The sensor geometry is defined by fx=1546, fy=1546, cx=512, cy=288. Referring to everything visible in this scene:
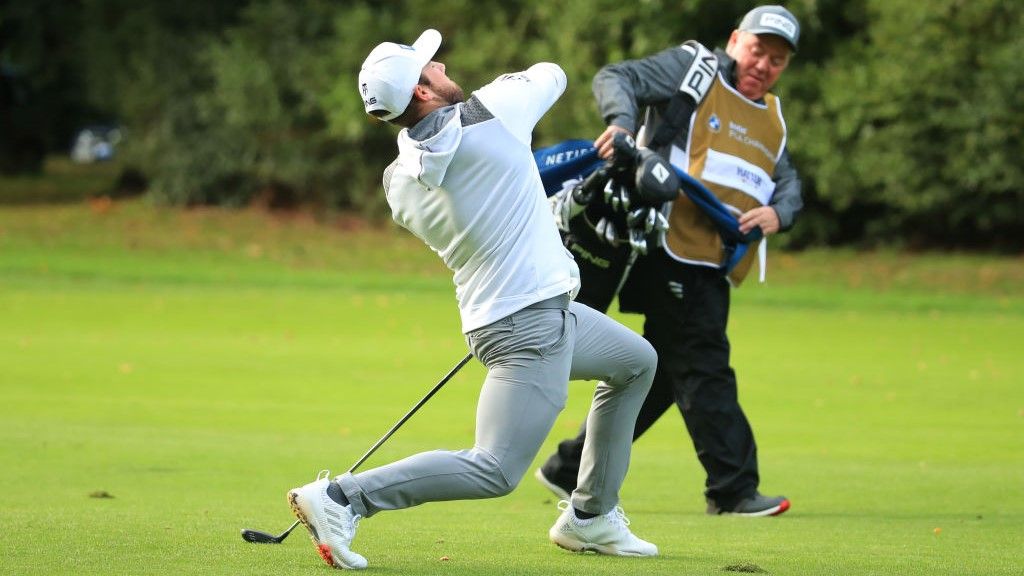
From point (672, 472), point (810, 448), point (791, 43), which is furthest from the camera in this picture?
point (810, 448)

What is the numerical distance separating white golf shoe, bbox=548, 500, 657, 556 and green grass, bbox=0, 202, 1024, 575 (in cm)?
9

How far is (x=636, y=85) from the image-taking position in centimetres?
694

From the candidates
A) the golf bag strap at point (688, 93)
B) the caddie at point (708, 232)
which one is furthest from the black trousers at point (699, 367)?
the golf bag strap at point (688, 93)

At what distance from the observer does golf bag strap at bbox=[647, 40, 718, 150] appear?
23.3ft

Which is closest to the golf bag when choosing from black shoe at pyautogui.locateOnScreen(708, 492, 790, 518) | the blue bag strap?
the blue bag strap

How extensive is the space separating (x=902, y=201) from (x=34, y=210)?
16.4 metres

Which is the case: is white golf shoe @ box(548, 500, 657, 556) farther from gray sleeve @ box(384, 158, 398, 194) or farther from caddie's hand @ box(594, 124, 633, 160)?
caddie's hand @ box(594, 124, 633, 160)

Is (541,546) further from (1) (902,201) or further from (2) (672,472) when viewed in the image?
(1) (902,201)

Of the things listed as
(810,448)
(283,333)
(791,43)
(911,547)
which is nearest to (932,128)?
(283,333)

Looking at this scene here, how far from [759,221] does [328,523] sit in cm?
305

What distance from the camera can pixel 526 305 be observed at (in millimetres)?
5039

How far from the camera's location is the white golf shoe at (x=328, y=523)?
4.86 meters

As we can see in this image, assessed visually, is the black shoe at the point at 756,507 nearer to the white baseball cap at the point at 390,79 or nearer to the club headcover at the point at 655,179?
the club headcover at the point at 655,179

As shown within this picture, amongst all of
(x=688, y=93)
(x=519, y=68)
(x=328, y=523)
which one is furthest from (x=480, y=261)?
(x=519, y=68)
